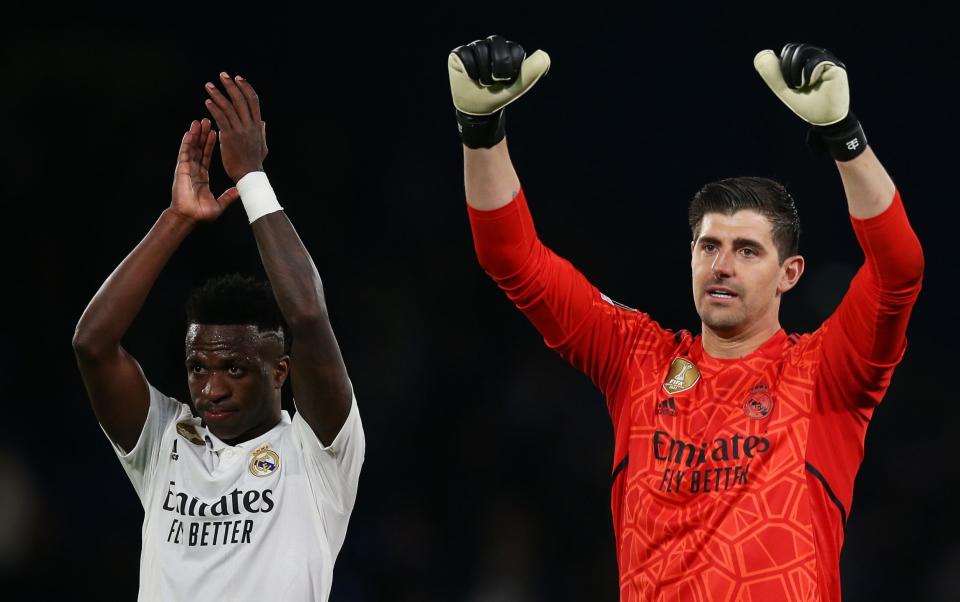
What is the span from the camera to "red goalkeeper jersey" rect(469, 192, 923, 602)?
2.54m

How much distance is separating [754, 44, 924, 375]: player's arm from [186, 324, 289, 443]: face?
1.52m

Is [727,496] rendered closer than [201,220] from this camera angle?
Yes

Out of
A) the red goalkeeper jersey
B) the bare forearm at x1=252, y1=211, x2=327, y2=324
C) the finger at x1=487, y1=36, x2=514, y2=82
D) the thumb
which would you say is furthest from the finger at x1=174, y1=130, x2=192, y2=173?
the finger at x1=487, y1=36, x2=514, y2=82

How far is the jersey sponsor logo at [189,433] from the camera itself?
10.3 ft

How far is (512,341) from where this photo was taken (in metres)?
6.30

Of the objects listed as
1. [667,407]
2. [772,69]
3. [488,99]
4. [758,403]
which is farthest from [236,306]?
[772,69]

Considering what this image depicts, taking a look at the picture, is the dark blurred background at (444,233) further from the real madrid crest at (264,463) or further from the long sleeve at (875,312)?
the long sleeve at (875,312)

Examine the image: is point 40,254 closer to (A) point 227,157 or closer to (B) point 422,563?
(B) point 422,563

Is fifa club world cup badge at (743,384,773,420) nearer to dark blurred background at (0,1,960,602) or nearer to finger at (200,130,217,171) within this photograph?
finger at (200,130,217,171)

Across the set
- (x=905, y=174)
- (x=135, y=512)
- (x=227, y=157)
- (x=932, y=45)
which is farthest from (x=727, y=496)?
(x=932, y=45)

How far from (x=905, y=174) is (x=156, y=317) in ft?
13.4

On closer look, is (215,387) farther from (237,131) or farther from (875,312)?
(875,312)

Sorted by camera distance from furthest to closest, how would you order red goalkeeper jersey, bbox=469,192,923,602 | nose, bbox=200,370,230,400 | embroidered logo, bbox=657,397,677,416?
1. nose, bbox=200,370,230,400
2. embroidered logo, bbox=657,397,677,416
3. red goalkeeper jersey, bbox=469,192,923,602

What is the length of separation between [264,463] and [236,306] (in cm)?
44
